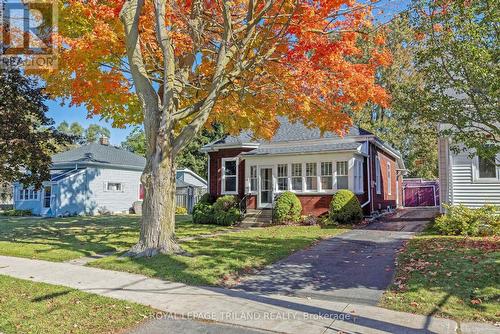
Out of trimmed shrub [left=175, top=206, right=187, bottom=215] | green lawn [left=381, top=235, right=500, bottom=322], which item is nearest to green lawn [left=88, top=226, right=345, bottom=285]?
green lawn [left=381, top=235, right=500, bottom=322]

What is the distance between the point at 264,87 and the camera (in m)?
11.8

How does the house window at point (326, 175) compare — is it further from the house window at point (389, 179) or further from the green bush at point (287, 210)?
the house window at point (389, 179)

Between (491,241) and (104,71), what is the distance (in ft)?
40.7

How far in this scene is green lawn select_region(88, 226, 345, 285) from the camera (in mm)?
7695

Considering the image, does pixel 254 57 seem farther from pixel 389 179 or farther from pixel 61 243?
pixel 389 179

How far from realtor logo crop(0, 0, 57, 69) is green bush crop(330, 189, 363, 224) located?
11.8m

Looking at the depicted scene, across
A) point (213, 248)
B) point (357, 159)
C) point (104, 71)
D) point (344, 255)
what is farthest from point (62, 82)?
point (357, 159)

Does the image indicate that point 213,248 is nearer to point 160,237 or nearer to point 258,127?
point 160,237

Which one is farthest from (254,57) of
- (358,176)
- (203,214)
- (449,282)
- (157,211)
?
(203,214)

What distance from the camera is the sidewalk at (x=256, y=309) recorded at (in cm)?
493

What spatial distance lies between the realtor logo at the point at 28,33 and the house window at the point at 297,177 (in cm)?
1184

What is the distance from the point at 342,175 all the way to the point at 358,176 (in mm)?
956

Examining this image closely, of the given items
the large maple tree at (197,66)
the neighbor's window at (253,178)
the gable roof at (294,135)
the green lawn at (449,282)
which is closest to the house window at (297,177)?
the gable roof at (294,135)

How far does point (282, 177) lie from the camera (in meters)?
19.8
